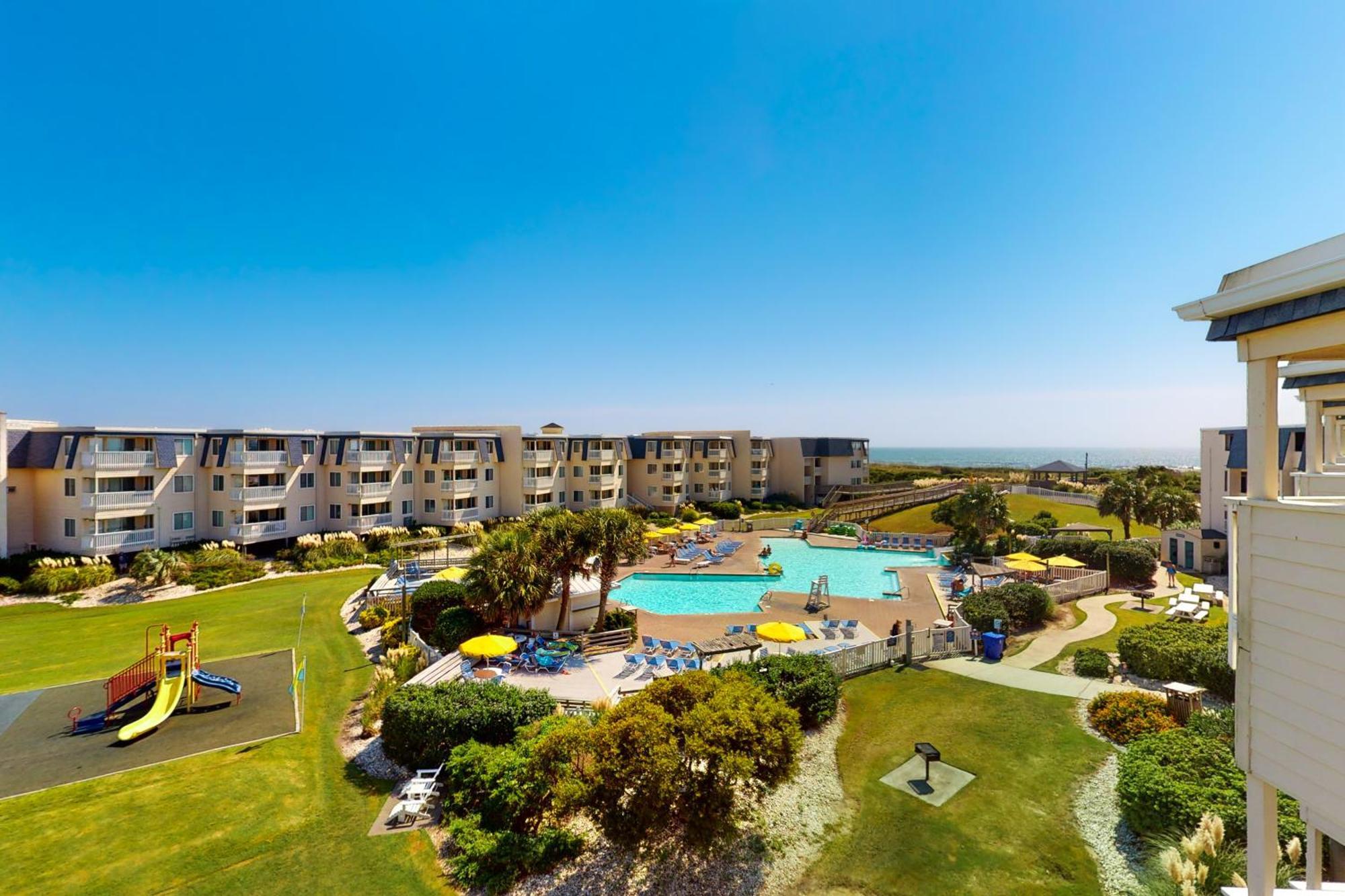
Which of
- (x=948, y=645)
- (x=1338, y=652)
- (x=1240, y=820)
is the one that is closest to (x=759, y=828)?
(x=1240, y=820)

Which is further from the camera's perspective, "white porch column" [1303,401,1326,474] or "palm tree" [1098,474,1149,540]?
"palm tree" [1098,474,1149,540]

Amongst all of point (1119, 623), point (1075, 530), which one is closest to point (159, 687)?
point (1119, 623)

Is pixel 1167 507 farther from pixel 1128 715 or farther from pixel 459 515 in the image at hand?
pixel 459 515

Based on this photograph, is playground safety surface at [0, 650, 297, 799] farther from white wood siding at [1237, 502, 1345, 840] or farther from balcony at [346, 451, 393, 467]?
balcony at [346, 451, 393, 467]

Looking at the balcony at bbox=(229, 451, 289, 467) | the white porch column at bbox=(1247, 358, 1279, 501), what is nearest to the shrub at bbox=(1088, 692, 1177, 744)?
the white porch column at bbox=(1247, 358, 1279, 501)

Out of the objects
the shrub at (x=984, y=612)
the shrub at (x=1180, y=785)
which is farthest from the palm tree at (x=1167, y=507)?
the shrub at (x=1180, y=785)

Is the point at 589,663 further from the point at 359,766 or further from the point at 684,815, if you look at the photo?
the point at 684,815
